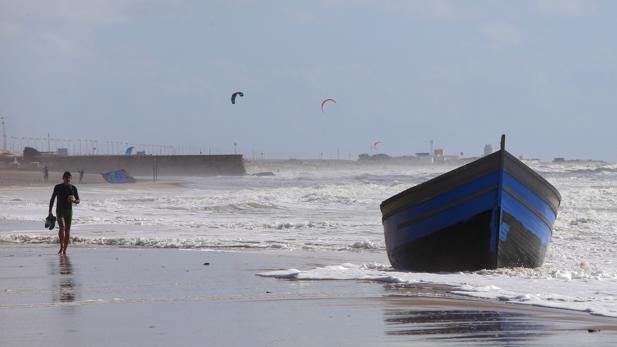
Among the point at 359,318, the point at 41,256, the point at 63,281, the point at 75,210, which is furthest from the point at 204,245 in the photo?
the point at 75,210

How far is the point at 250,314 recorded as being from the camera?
8.08 meters

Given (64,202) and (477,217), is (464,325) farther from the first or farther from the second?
(64,202)

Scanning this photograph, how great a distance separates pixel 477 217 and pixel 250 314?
450 cm

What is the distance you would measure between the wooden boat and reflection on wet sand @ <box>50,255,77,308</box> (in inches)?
154

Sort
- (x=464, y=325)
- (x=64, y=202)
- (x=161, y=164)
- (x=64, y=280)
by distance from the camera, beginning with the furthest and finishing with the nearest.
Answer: (x=161, y=164)
(x=64, y=202)
(x=64, y=280)
(x=464, y=325)

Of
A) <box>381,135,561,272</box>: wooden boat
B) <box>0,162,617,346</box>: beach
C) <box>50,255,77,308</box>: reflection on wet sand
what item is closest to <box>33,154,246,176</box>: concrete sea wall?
<box>0,162,617,346</box>: beach

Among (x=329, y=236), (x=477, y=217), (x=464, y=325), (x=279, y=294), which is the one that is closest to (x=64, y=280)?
(x=279, y=294)

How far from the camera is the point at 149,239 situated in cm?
1775

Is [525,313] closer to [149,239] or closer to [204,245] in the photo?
[204,245]

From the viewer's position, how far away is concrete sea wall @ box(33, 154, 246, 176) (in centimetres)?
9531

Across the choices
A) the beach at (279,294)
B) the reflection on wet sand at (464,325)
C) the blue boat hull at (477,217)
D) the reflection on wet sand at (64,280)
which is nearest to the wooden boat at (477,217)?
the blue boat hull at (477,217)

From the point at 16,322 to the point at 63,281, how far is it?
3.23 metres

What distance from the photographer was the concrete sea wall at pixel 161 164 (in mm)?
95312

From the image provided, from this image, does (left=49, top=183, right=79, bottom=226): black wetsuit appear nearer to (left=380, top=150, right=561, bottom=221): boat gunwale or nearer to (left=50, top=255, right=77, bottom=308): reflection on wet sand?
(left=50, top=255, right=77, bottom=308): reflection on wet sand
